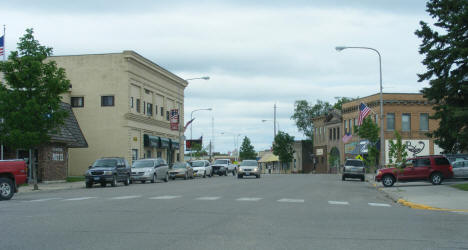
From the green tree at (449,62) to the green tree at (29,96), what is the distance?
2168 cm

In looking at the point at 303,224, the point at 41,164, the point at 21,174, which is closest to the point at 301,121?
the point at 41,164

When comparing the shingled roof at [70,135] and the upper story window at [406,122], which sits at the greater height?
the upper story window at [406,122]

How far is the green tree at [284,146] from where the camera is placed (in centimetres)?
10044

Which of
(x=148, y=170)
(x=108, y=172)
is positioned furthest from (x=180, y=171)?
(x=108, y=172)

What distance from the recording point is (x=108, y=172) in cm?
3469

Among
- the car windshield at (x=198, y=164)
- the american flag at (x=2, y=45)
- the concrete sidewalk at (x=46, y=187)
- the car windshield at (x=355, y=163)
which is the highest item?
the american flag at (x=2, y=45)

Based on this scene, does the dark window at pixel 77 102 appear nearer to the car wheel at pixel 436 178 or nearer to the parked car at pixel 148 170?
the parked car at pixel 148 170

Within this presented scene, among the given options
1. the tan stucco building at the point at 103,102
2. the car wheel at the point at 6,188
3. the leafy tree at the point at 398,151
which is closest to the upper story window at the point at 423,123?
the tan stucco building at the point at 103,102

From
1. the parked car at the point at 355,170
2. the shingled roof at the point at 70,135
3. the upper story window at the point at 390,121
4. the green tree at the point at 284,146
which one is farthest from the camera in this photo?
the green tree at the point at 284,146

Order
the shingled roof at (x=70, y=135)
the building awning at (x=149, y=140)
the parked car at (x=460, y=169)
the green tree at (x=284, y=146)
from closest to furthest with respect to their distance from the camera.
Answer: the parked car at (x=460, y=169)
the shingled roof at (x=70, y=135)
the building awning at (x=149, y=140)
the green tree at (x=284, y=146)

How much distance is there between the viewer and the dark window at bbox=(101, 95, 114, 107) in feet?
179

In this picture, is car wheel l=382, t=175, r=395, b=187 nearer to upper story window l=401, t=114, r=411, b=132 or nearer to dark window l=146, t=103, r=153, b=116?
dark window l=146, t=103, r=153, b=116

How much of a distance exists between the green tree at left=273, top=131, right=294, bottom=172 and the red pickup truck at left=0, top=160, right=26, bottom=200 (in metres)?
78.6

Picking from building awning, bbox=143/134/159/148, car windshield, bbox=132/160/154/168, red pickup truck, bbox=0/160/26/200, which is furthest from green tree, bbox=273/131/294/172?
red pickup truck, bbox=0/160/26/200
